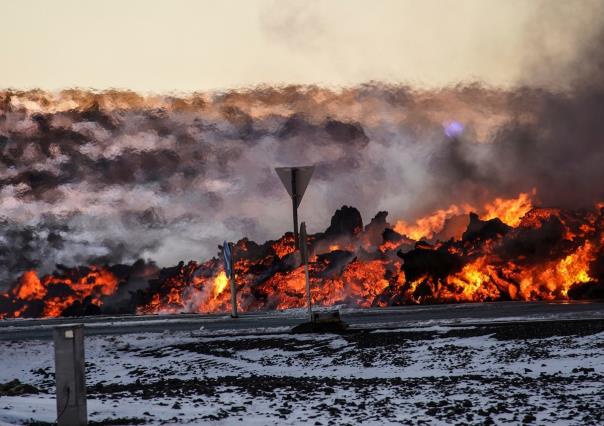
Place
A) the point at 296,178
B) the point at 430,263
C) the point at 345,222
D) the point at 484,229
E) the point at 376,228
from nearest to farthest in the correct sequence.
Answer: the point at 296,178, the point at 430,263, the point at 484,229, the point at 376,228, the point at 345,222

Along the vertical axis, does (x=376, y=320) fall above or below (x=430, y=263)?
below

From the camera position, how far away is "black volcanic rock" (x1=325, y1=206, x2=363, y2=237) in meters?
76.4

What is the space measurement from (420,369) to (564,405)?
6259 millimetres

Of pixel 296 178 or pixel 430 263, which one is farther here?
pixel 430 263

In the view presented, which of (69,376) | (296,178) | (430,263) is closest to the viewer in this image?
(69,376)

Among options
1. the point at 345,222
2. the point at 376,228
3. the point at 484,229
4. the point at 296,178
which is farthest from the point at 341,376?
the point at 345,222

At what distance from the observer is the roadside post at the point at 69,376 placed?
991cm

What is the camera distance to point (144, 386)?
611 inches

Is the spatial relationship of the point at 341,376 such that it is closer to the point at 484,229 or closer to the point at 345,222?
the point at 484,229

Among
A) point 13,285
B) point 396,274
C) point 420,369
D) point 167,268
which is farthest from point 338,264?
point 420,369

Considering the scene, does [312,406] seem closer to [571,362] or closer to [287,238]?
[571,362]

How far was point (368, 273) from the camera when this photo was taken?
227ft

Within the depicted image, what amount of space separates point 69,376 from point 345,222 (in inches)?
2656

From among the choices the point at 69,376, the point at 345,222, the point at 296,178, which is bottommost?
the point at 69,376
